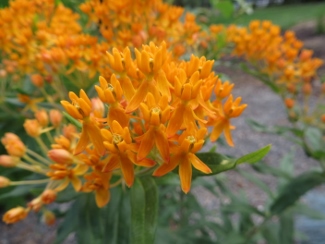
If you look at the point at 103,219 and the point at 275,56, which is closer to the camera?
the point at 103,219

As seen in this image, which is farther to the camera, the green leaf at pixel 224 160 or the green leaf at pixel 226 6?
the green leaf at pixel 226 6

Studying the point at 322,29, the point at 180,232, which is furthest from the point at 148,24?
the point at 322,29

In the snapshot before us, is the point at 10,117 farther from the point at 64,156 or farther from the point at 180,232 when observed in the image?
the point at 180,232

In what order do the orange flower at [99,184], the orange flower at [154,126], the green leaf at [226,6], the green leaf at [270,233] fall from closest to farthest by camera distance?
the orange flower at [154,126]
the orange flower at [99,184]
the green leaf at [226,6]
the green leaf at [270,233]

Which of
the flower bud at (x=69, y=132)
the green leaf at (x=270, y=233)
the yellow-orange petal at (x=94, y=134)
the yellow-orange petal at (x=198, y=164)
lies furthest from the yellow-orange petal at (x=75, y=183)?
the green leaf at (x=270, y=233)

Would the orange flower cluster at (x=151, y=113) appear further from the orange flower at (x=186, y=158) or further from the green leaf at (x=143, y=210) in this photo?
the green leaf at (x=143, y=210)

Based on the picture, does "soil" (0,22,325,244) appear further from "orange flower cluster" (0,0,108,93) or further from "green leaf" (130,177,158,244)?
"green leaf" (130,177,158,244)

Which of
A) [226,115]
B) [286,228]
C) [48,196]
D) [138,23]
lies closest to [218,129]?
[226,115]

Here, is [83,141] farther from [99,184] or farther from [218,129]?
[218,129]
